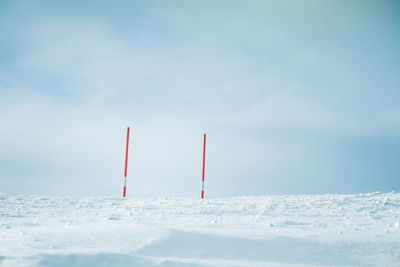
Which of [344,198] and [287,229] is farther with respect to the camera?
[344,198]

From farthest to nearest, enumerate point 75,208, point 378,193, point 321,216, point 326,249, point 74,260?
point 378,193, point 75,208, point 321,216, point 326,249, point 74,260

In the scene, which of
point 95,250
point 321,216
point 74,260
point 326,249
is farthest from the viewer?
point 321,216

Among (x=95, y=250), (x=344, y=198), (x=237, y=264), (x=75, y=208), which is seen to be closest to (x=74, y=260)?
(x=95, y=250)

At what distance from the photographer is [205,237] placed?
10.8 ft

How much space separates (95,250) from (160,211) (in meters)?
2.61

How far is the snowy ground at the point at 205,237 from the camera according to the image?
9.01 feet

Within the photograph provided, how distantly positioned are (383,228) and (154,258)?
301cm

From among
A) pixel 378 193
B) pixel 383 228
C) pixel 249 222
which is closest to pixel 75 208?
pixel 249 222

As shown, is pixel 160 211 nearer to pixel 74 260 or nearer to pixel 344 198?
pixel 74 260

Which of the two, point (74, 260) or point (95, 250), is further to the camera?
point (95, 250)

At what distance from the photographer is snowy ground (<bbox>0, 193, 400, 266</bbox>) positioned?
275 cm

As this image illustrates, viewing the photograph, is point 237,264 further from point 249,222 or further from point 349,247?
point 249,222

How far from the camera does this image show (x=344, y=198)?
6352 mm

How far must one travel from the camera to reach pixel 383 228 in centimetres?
421
